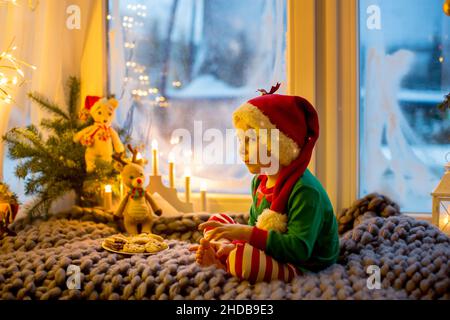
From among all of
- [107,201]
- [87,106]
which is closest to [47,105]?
[87,106]

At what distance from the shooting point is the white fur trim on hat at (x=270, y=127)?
1.33 metres

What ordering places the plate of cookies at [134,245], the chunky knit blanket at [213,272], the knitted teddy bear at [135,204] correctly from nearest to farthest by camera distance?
the chunky knit blanket at [213,272] < the plate of cookies at [134,245] < the knitted teddy bear at [135,204]

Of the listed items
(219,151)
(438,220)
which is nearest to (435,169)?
(438,220)

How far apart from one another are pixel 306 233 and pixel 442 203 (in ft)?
1.91

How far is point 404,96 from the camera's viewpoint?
1.87m

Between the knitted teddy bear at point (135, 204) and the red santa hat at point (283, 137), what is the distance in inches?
20.7

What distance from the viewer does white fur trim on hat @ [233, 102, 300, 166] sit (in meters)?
1.33

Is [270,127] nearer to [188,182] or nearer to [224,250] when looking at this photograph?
[224,250]

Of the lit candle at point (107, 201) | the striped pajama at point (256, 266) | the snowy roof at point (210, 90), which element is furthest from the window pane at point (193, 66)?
the striped pajama at point (256, 266)

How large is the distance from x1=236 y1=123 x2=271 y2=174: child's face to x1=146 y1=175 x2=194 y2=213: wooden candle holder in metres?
0.59

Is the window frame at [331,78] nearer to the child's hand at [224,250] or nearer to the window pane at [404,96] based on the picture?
the window pane at [404,96]

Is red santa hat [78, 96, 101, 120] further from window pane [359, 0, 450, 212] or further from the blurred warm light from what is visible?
window pane [359, 0, 450, 212]

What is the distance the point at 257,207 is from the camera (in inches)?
57.2
